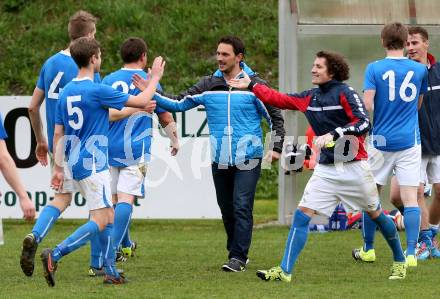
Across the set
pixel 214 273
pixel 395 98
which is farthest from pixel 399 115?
pixel 214 273

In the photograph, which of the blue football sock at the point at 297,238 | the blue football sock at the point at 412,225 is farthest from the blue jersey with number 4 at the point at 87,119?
the blue football sock at the point at 412,225

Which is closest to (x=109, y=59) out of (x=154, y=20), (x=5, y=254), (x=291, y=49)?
(x=154, y=20)

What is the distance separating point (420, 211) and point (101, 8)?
12.6 meters

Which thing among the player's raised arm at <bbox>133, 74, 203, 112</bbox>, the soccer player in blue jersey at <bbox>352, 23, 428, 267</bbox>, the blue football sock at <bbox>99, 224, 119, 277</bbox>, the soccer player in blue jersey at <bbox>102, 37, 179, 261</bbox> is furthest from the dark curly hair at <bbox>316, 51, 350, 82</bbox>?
the blue football sock at <bbox>99, 224, 119, 277</bbox>

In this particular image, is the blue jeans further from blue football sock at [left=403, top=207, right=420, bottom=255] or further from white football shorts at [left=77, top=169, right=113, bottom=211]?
white football shorts at [left=77, top=169, right=113, bottom=211]

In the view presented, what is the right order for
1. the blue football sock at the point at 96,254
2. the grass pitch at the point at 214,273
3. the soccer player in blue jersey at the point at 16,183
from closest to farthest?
the soccer player in blue jersey at the point at 16,183 < the grass pitch at the point at 214,273 < the blue football sock at the point at 96,254

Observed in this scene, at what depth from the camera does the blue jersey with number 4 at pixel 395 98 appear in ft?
32.6

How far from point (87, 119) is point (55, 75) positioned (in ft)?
4.98

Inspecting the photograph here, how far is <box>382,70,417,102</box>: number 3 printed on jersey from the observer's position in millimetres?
9906

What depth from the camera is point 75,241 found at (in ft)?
28.5

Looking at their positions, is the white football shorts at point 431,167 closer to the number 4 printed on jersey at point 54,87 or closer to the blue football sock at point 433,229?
the blue football sock at point 433,229

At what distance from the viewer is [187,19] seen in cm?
2156

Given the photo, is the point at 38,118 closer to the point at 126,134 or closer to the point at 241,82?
the point at 126,134

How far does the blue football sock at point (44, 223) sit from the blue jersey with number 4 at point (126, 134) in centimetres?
126
